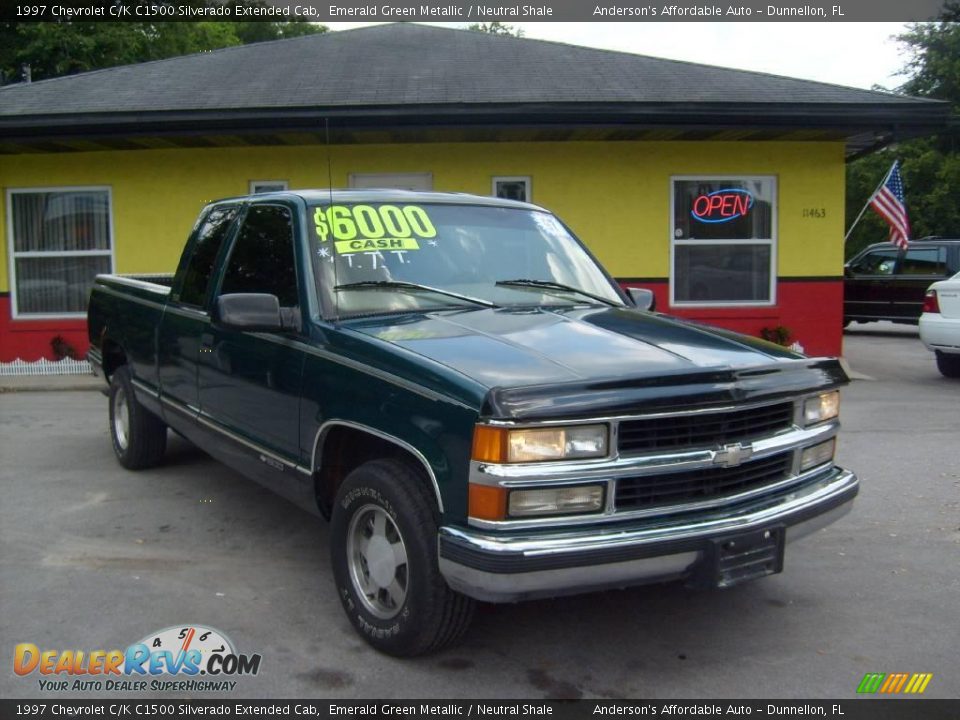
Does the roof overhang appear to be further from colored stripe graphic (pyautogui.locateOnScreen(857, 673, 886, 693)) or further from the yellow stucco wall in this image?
colored stripe graphic (pyautogui.locateOnScreen(857, 673, 886, 693))

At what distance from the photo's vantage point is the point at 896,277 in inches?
677

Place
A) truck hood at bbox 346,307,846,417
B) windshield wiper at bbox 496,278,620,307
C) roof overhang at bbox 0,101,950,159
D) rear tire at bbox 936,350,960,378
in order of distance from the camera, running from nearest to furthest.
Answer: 1. truck hood at bbox 346,307,846,417
2. windshield wiper at bbox 496,278,620,307
3. roof overhang at bbox 0,101,950,159
4. rear tire at bbox 936,350,960,378

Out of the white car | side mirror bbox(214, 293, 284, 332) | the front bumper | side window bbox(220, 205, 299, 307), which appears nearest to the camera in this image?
the front bumper

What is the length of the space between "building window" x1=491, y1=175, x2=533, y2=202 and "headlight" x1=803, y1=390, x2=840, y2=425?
27.0 feet

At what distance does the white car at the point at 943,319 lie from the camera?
11.1 metres

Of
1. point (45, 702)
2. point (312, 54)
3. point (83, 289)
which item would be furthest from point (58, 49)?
point (45, 702)

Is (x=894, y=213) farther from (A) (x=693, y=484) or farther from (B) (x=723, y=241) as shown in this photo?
(A) (x=693, y=484)

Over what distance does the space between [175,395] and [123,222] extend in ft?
24.2

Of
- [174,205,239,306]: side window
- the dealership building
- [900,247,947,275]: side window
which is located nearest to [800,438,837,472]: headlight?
[174,205,239,306]: side window

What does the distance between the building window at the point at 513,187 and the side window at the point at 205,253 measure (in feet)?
21.6

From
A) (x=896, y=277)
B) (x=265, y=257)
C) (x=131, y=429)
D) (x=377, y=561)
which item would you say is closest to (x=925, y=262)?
(x=896, y=277)

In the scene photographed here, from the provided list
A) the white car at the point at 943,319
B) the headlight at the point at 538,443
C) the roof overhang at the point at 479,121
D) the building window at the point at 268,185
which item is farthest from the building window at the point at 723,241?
the headlight at the point at 538,443

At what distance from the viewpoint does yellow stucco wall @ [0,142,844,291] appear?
11.9 meters

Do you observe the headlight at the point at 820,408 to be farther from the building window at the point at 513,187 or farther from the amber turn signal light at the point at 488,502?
the building window at the point at 513,187
